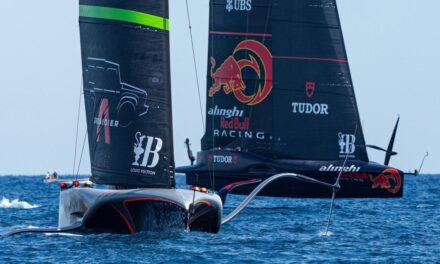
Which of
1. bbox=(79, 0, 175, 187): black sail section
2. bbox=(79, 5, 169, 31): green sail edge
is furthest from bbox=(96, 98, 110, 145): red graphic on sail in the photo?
bbox=(79, 5, 169, 31): green sail edge

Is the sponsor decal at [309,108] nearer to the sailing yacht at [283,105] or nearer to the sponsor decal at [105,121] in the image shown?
the sailing yacht at [283,105]

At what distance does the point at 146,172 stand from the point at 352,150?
16822 mm

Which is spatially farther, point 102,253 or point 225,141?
point 225,141

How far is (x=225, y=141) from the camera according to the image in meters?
43.2

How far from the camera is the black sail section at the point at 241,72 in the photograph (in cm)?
4288

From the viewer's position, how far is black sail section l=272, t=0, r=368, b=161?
135ft

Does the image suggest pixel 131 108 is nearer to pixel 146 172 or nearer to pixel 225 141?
pixel 146 172

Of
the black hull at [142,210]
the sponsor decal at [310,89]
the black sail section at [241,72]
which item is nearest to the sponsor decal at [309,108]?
the sponsor decal at [310,89]

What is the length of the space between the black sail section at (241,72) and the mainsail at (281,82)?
0.11 ft

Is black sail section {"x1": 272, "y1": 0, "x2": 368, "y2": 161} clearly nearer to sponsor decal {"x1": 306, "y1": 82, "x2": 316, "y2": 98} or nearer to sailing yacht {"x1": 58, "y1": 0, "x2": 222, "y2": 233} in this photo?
sponsor decal {"x1": 306, "y1": 82, "x2": 316, "y2": 98}

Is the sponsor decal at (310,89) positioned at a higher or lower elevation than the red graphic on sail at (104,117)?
higher

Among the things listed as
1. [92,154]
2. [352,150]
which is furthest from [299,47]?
[92,154]

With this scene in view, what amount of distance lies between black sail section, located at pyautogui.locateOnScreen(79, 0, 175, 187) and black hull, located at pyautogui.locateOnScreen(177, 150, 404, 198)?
1468cm

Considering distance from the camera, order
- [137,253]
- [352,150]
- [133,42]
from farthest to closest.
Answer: [352,150] → [133,42] → [137,253]
